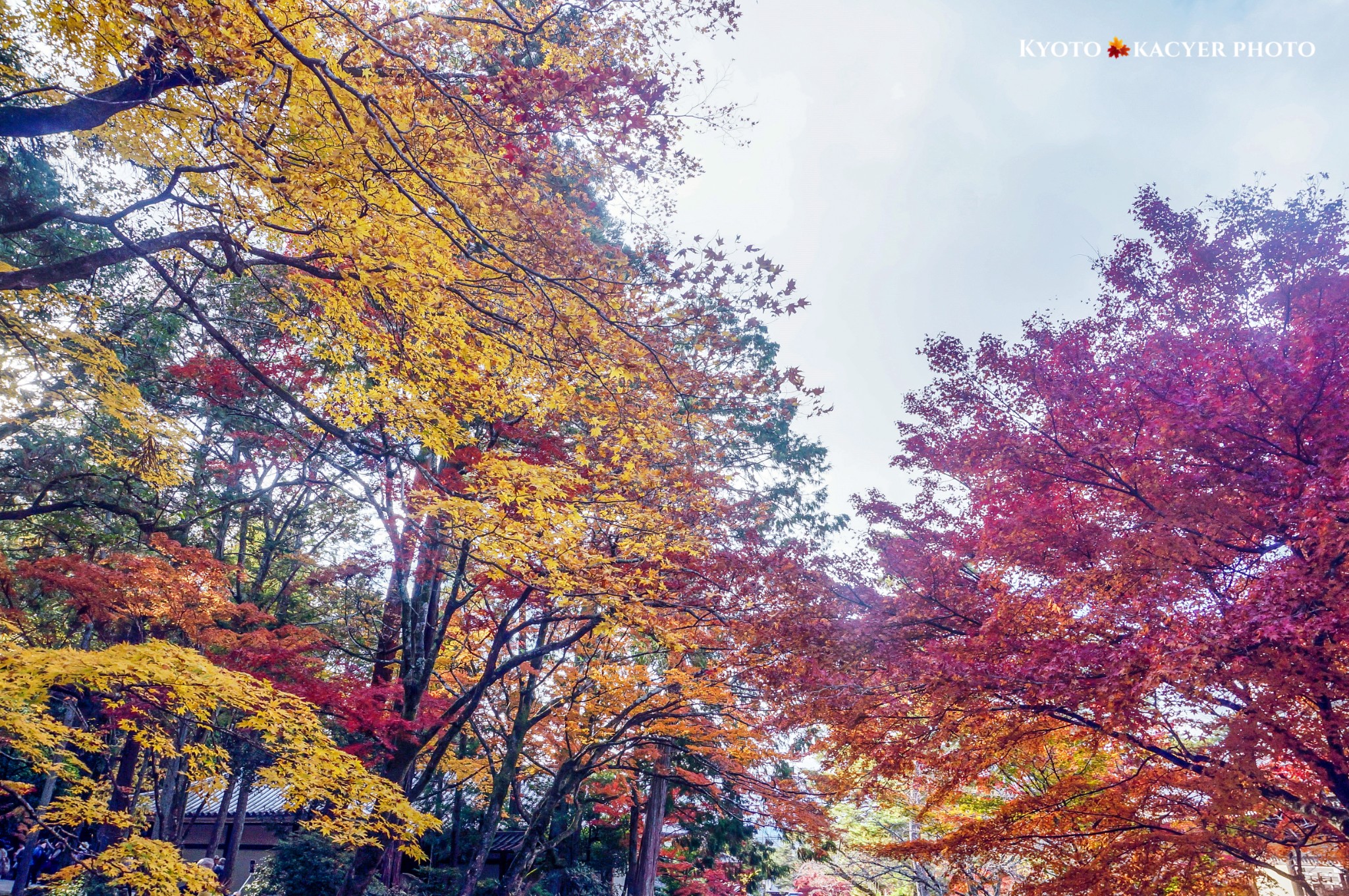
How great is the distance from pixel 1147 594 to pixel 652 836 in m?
11.2

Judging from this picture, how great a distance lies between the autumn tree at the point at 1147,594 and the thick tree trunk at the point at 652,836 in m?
6.62

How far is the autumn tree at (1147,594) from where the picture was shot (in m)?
4.41

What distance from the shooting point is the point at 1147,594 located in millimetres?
4793

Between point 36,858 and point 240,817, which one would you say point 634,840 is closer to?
point 240,817

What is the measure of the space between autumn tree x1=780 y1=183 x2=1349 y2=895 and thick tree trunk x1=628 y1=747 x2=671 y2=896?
21.7 ft

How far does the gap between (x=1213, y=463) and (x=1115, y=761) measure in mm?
5322

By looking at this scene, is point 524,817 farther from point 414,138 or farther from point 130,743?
point 414,138

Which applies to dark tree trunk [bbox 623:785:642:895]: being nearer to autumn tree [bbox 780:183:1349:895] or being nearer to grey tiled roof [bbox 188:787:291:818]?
autumn tree [bbox 780:183:1349:895]

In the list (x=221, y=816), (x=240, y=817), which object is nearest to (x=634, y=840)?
(x=221, y=816)

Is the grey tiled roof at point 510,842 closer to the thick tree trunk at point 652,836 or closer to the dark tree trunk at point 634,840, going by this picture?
the dark tree trunk at point 634,840

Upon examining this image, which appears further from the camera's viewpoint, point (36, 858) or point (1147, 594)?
point (36, 858)

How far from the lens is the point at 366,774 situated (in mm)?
5566

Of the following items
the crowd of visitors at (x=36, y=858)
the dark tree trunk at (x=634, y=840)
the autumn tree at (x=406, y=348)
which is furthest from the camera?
the crowd of visitors at (x=36, y=858)

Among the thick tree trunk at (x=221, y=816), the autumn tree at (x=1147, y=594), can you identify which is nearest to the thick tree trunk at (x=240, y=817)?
the thick tree trunk at (x=221, y=816)
